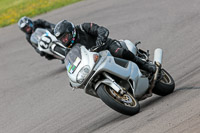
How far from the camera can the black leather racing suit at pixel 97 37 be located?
7.07 meters

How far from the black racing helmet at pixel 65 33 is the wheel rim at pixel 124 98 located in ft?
3.70

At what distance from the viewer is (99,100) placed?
28.1 ft

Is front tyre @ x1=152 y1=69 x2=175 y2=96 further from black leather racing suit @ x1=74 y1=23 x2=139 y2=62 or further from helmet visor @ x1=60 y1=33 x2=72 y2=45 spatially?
helmet visor @ x1=60 y1=33 x2=72 y2=45

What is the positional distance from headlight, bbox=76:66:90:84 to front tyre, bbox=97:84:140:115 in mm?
256

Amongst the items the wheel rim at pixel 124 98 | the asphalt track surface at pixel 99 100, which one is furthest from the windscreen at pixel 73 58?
the asphalt track surface at pixel 99 100

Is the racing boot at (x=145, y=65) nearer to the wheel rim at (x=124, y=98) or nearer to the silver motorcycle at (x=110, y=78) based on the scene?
the silver motorcycle at (x=110, y=78)

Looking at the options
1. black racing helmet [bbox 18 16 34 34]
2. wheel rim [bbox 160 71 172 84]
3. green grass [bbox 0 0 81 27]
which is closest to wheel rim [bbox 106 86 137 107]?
wheel rim [bbox 160 71 172 84]

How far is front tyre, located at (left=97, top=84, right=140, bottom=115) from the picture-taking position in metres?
6.12

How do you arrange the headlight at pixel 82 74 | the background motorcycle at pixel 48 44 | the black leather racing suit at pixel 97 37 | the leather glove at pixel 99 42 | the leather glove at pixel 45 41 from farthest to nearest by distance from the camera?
the leather glove at pixel 45 41, the background motorcycle at pixel 48 44, the black leather racing suit at pixel 97 37, the leather glove at pixel 99 42, the headlight at pixel 82 74

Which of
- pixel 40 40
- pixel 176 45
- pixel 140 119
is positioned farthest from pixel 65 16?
pixel 140 119

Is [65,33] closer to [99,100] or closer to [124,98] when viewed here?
[124,98]

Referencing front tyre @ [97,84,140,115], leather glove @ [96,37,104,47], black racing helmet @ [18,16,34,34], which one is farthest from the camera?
black racing helmet @ [18,16,34,34]

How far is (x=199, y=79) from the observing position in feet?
24.7

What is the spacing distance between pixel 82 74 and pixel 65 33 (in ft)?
2.88
